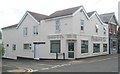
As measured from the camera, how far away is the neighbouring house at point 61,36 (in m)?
24.7

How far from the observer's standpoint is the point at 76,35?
24.5 metres

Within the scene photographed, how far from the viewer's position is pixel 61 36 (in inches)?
979

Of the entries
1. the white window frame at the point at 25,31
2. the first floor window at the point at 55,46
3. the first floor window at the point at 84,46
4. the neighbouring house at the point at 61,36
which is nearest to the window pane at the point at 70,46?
the neighbouring house at the point at 61,36

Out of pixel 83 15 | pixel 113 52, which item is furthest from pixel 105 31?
pixel 83 15

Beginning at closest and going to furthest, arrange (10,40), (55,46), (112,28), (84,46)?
1. (55,46)
2. (84,46)
3. (10,40)
4. (112,28)

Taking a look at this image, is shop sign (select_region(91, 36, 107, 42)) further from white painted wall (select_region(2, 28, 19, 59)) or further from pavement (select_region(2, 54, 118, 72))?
white painted wall (select_region(2, 28, 19, 59))

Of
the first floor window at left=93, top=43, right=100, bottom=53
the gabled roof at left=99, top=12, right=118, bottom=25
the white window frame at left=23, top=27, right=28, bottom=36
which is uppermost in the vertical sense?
the gabled roof at left=99, top=12, right=118, bottom=25

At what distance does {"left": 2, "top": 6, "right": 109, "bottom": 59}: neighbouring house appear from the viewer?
2470 centimetres

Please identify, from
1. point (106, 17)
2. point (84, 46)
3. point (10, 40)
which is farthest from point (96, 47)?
point (10, 40)

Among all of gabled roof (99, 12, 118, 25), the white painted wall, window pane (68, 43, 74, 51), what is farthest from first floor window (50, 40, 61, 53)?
gabled roof (99, 12, 118, 25)

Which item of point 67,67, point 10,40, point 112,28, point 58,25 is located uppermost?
point 112,28

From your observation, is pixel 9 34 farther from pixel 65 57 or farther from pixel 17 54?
pixel 65 57

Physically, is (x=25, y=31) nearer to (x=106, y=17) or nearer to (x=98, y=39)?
(x=98, y=39)

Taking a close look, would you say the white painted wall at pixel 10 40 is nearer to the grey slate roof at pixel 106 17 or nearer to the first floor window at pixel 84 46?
the first floor window at pixel 84 46
